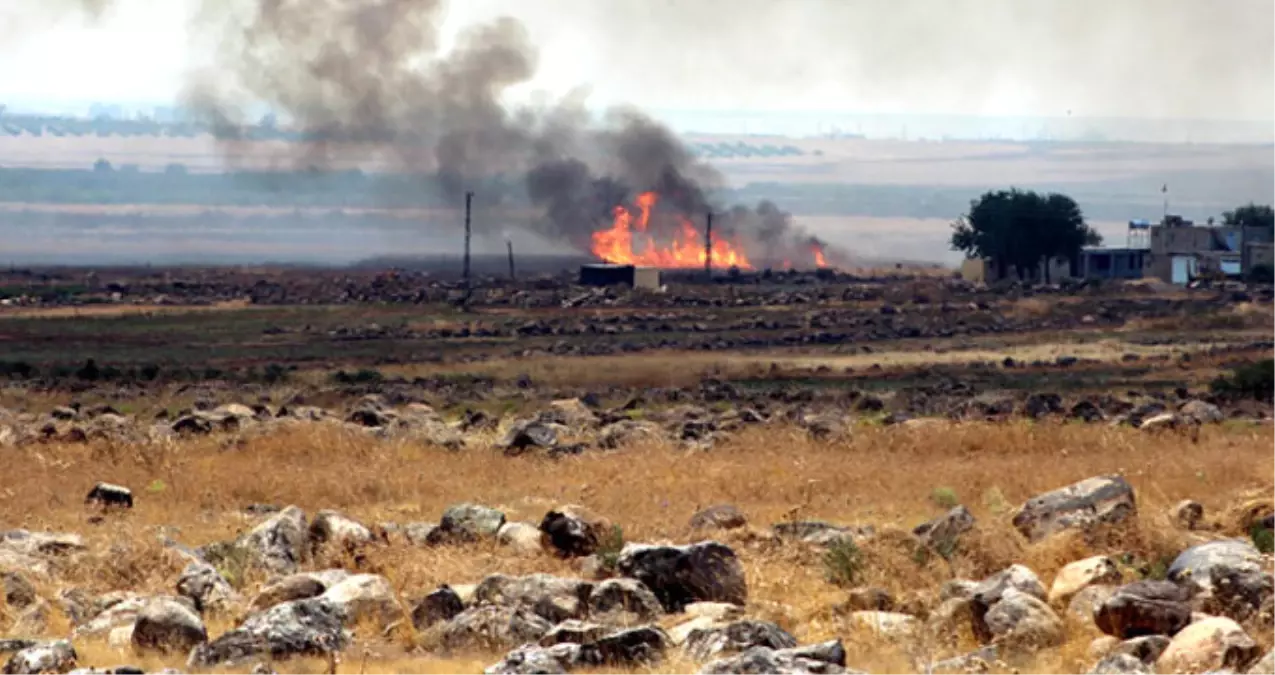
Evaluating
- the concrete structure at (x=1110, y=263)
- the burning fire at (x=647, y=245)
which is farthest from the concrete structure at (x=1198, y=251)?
the burning fire at (x=647, y=245)

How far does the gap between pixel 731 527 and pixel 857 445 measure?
12.4 meters

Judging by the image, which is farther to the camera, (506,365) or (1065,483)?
(506,365)

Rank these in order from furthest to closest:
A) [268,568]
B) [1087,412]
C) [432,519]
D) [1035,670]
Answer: [1087,412], [432,519], [268,568], [1035,670]

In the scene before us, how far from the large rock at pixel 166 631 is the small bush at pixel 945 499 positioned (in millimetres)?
12672

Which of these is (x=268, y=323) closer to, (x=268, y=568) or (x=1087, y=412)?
(x=1087, y=412)

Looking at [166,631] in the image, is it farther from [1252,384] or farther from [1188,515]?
[1252,384]

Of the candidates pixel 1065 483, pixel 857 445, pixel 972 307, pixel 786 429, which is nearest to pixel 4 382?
pixel 786 429

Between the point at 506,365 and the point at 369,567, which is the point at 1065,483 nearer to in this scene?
the point at 369,567

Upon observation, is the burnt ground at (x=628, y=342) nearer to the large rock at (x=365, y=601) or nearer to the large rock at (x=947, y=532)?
the large rock at (x=947, y=532)

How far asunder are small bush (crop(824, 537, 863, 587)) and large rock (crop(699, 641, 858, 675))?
4655mm

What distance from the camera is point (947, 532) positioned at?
846 inches

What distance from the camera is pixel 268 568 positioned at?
21.3 m

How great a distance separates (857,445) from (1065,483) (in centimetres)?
783

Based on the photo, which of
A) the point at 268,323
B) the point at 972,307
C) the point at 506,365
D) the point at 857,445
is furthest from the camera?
the point at 972,307
